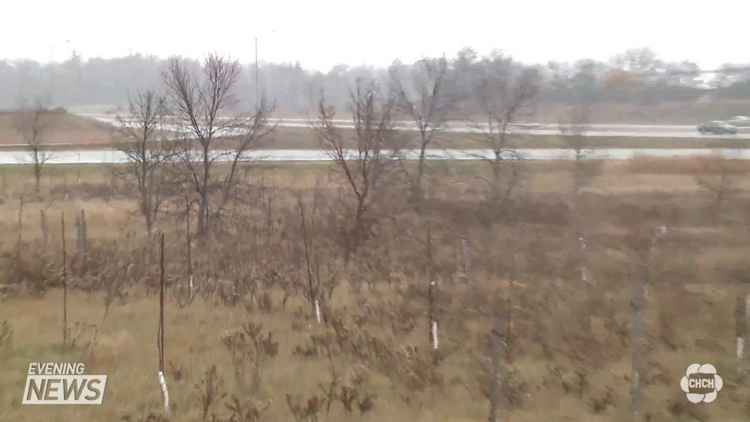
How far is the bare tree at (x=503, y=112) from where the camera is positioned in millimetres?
13930

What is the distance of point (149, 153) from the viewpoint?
47.3 feet

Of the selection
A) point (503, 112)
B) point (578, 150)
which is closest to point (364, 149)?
point (503, 112)

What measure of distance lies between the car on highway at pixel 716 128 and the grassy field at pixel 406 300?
69 cm

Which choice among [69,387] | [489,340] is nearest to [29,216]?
[69,387]

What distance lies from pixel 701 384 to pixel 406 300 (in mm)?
4156

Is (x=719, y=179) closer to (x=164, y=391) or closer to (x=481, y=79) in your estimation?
(x=481, y=79)

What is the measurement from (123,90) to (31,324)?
47.4 ft

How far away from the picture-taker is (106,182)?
18.7 meters

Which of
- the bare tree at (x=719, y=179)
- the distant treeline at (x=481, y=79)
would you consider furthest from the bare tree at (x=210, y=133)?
the bare tree at (x=719, y=179)

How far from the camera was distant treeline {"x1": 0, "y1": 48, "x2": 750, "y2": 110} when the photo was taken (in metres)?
12.8

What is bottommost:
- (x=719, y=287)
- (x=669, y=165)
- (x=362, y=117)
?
(x=719, y=287)

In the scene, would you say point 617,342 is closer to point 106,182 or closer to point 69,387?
point 69,387

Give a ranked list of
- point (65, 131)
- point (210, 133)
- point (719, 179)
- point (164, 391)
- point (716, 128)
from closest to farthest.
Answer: point (164, 391) → point (719, 179) → point (716, 128) → point (210, 133) → point (65, 131)

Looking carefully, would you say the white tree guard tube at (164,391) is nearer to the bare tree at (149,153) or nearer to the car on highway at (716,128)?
the bare tree at (149,153)
